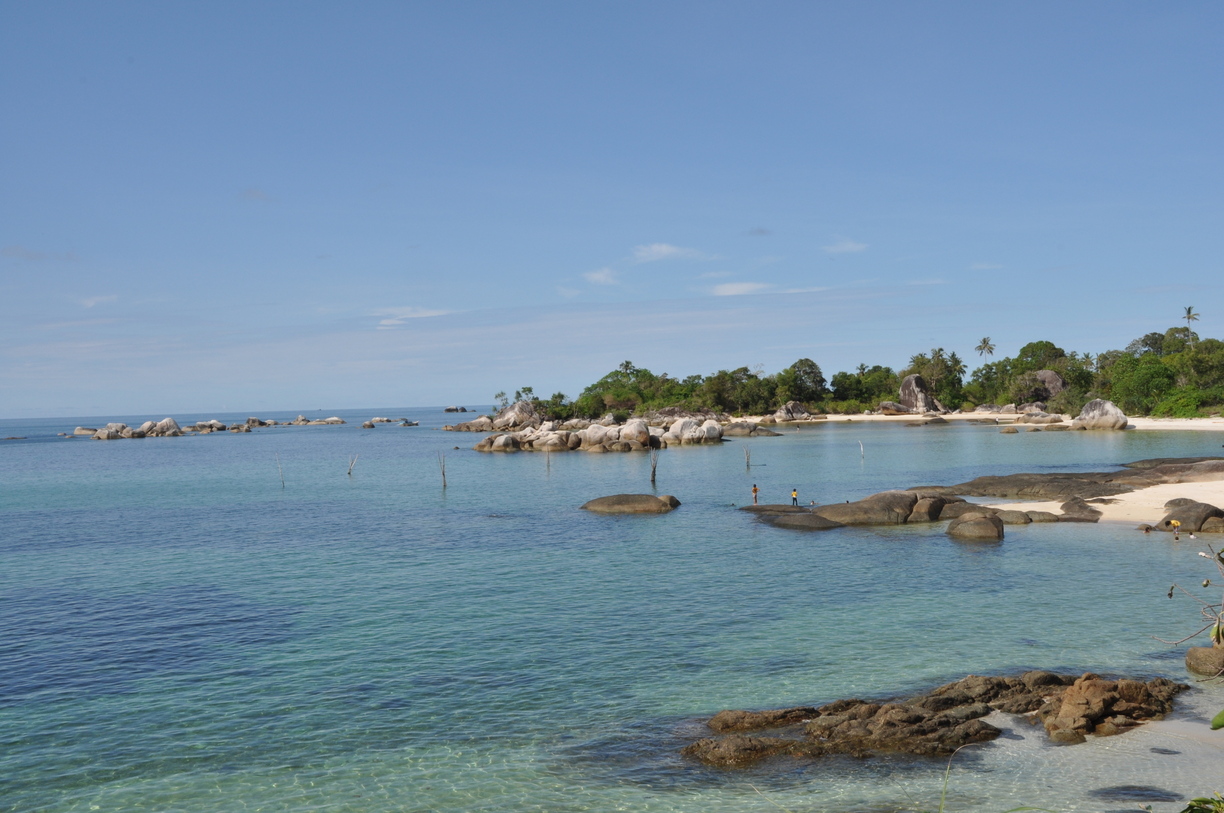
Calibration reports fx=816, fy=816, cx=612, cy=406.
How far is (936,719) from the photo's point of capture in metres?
14.5

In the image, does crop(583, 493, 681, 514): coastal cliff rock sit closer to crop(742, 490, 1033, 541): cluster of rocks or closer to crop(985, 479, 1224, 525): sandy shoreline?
crop(742, 490, 1033, 541): cluster of rocks

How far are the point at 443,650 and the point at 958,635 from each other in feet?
42.6

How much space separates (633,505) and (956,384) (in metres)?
142

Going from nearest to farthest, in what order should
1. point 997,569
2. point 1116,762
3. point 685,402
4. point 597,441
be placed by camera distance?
point 1116,762 < point 997,569 < point 597,441 < point 685,402

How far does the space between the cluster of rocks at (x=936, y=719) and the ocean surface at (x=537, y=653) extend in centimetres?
40

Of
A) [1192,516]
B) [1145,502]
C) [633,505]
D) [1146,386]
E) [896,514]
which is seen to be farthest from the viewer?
[1146,386]

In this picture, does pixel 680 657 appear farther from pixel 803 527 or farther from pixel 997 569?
pixel 803 527

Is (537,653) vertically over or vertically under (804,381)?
under

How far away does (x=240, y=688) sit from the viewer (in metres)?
18.0

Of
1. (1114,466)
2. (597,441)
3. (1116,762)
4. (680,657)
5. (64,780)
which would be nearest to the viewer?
(1116,762)

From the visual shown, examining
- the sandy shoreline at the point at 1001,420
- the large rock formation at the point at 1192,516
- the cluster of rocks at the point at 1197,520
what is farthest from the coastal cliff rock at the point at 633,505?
the sandy shoreline at the point at 1001,420

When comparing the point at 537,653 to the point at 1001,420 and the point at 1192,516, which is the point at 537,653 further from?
the point at 1001,420

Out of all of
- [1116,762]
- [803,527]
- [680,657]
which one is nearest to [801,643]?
[680,657]

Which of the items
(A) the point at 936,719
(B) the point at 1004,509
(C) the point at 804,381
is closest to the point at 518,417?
(C) the point at 804,381
